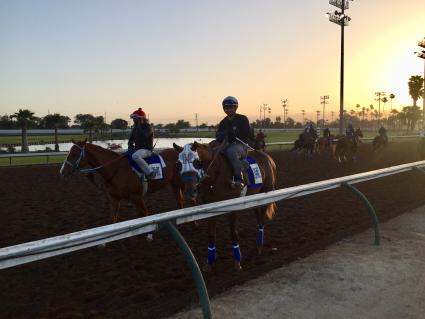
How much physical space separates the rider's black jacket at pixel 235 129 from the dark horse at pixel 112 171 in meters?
2.28

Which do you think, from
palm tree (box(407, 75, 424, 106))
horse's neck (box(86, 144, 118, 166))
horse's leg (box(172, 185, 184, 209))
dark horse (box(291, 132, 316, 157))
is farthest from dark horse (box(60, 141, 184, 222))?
palm tree (box(407, 75, 424, 106))

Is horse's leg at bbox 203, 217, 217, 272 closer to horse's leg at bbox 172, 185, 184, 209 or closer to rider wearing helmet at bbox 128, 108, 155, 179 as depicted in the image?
rider wearing helmet at bbox 128, 108, 155, 179

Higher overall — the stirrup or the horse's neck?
the horse's neck

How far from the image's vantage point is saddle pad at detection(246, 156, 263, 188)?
241 inches

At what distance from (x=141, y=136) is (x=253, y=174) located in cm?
277

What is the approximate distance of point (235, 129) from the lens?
603cm

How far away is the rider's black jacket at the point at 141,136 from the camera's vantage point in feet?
25.7

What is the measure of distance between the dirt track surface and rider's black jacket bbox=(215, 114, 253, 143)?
6.04ft

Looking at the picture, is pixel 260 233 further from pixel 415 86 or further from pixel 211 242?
pixel 415 86

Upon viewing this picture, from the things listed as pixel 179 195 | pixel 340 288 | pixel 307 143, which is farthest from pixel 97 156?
pixel 307 143

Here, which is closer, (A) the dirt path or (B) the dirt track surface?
(A) the dirt path

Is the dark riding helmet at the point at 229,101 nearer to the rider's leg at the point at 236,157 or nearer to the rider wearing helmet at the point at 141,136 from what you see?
the rider's leg at the point at 236,157

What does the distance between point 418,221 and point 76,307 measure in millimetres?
6527

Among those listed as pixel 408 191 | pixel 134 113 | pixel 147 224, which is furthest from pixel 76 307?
pixel 408 191
